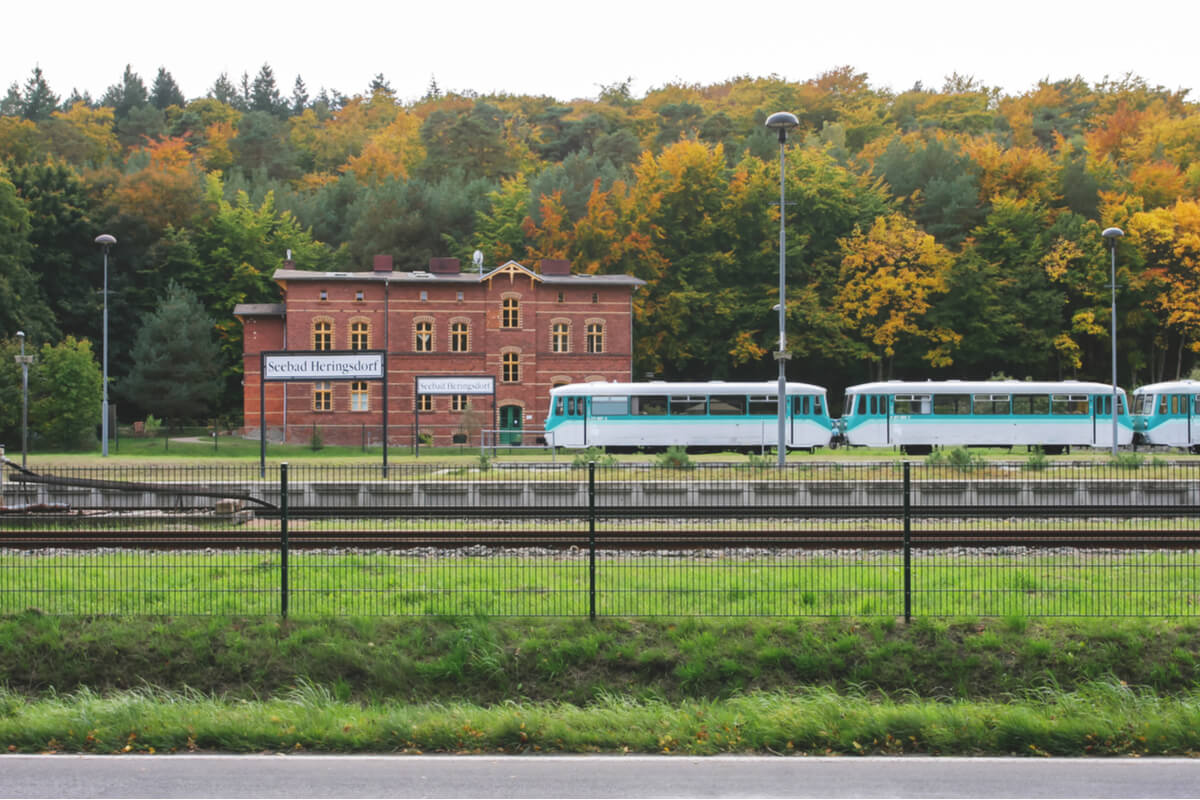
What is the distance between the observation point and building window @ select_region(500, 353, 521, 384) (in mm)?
56906

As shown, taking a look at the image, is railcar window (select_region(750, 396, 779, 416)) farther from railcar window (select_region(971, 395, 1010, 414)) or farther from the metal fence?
the metal fence

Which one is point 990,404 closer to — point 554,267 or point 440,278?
point 554,267

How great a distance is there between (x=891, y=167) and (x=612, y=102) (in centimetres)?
5275

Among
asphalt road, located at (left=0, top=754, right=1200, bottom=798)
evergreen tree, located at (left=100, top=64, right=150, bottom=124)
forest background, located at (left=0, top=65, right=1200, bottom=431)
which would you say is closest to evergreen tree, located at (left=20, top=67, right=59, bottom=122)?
evergreen tree, located at (left=100, top=64, right=150, bottom=124)

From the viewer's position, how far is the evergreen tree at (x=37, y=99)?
124 metres

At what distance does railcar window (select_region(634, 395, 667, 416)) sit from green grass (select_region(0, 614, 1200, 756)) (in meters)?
33.1

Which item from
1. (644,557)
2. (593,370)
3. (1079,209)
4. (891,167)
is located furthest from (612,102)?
(644,557)

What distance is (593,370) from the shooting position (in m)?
57.3

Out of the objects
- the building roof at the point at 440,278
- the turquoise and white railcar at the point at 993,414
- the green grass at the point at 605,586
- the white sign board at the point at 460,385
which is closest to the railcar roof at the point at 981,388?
the turquoise and white railcar at the point at 993,414

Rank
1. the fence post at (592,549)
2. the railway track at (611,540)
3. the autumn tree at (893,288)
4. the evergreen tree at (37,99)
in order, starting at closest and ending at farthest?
the fence post at (592,549) < the railway track at (611,540) < the autumn tree at (893,288) < the evergreen tree at (37,99)

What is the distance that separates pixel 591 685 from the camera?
1053 cm

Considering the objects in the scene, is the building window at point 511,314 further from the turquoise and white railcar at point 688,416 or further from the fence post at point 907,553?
the fence post at point 907,553

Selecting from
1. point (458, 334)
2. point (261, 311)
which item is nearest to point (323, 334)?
point (261, 311)

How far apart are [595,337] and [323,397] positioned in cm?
1434
